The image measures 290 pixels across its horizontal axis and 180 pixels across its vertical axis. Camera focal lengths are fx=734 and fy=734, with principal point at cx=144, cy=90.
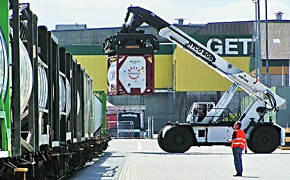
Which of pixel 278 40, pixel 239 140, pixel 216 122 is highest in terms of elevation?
pixel 278 40

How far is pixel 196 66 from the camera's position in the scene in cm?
7044

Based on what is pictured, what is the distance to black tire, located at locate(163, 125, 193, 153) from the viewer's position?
32.2 meters

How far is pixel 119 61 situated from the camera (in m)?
66.6

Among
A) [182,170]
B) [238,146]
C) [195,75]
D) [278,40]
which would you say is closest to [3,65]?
[238,146]

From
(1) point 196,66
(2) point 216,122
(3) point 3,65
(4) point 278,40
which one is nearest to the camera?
(3) point 3,65

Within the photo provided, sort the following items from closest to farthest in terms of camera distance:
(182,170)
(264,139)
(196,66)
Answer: (182,170) → (264,139) → (196,66)

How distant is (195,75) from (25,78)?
6063 cm

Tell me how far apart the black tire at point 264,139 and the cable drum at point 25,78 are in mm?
22349

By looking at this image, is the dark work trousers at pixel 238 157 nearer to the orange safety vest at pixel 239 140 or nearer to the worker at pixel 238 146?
the worker at pixel 238 146

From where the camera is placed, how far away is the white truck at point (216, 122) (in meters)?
32.2

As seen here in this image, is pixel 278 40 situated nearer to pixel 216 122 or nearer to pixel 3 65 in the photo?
pixel 216 122

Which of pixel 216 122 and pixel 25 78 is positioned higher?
pixel 25 78

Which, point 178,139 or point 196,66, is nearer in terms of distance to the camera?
point 178,139

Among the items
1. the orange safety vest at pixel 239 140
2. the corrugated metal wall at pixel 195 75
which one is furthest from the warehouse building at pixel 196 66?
the orange safety vest at pixel 239 140
